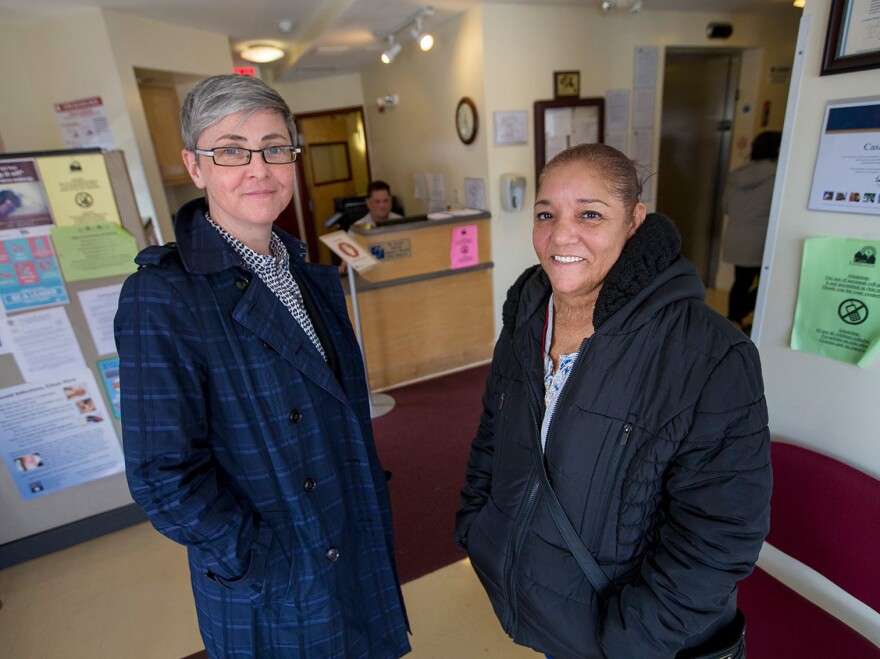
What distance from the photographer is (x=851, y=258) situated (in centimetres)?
118

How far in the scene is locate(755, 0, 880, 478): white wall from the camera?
118 cm

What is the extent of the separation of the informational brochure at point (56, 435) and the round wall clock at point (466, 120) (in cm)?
285

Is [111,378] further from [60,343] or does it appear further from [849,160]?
[849,160]

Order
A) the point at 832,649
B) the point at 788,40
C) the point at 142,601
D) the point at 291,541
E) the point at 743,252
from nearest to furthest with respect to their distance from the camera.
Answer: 1. the point at 291,541
2. the point at 832,649
3. the point at 142,601
4. the point at 743,252
5. the point at 788,40

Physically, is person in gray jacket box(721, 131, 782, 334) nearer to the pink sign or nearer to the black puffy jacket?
the pink sign

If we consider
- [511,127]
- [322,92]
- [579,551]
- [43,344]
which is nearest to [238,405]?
[579,551]

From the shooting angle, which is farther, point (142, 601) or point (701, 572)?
point (142, 601)

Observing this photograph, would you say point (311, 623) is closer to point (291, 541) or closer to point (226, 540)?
point (291, 541)

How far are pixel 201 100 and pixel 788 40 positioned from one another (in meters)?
5.30

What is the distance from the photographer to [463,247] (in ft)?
11.7

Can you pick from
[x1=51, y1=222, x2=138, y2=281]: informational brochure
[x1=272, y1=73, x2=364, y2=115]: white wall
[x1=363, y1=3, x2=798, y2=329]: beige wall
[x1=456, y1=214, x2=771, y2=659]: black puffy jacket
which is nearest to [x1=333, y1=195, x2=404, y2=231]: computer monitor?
[x1=363, y1=3, x2=798, y2=329]: beige wall

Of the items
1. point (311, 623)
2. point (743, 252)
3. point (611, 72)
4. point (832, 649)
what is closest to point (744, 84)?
point (611, 72)

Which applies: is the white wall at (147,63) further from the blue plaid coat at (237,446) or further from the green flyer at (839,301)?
the green flyer at (839,301)

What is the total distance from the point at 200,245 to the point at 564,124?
334 cm
